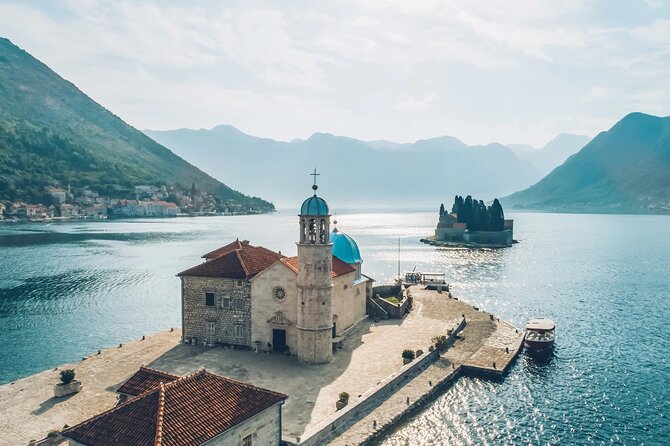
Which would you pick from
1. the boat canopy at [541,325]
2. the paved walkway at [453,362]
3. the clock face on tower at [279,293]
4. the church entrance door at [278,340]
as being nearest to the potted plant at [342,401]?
the paved walkway at [453,362]

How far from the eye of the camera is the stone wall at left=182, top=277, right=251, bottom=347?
140 ft

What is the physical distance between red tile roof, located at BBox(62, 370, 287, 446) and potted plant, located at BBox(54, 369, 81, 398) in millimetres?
14340

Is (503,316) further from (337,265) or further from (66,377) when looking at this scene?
(66,377)

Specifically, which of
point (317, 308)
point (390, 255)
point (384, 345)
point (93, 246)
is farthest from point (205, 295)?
point (93, 246)

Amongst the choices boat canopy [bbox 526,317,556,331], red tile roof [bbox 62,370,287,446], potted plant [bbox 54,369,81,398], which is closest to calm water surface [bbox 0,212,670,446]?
boat canopy [bbox 526,317,556,331]

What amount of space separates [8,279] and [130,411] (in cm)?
8509

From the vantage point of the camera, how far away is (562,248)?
156 meters

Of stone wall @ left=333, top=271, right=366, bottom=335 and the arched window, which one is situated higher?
the arched window

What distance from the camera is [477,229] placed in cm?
15825

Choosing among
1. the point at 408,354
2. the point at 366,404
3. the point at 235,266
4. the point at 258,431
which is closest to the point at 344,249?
the point at 235,266

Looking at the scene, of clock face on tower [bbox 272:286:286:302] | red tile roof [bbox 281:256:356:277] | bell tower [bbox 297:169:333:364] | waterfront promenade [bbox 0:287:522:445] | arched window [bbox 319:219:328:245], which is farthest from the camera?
red tile roof [bbox 281:256:356:277]

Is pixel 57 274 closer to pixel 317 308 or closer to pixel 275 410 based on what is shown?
pixel 317 308

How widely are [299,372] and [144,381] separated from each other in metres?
14.0

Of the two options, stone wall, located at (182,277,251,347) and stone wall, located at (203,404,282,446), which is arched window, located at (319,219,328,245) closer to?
stone wall, located at (182,277,251,347)
